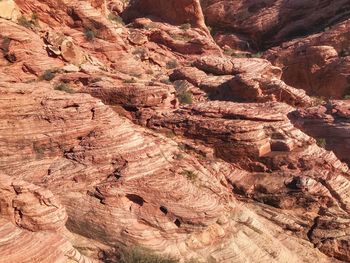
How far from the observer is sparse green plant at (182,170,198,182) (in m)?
14.6

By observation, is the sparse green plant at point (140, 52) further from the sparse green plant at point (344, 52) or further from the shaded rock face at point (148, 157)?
the sparse green plant at point (344, 52)

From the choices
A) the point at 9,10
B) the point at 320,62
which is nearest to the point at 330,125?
the point at 320,62

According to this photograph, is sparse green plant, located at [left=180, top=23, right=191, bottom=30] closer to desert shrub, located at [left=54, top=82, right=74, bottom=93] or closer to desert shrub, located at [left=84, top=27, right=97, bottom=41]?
desert shrub, located at [left=84, top=27, right=97, bottom=41]

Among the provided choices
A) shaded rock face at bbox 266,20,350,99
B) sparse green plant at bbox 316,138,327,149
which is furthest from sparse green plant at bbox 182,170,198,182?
shaded rock face at bbox 266,20,350,99

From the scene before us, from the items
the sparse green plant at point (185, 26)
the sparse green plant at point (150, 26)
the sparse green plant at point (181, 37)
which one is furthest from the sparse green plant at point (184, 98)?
the sparse green plant at point (185, 26)

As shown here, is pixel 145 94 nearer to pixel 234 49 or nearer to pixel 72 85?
pixel 72 85

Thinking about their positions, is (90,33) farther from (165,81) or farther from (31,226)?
(31,226)

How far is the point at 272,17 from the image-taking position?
37312 mm

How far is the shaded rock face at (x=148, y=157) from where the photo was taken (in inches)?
480

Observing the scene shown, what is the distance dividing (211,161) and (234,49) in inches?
Result: 862

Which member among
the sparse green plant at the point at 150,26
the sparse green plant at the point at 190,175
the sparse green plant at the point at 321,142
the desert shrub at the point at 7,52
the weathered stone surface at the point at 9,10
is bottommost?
the sparse green plant at the point at 190,175

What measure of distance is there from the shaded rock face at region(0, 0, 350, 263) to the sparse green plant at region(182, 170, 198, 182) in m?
0.05

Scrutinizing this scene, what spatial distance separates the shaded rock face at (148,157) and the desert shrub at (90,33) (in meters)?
0.08

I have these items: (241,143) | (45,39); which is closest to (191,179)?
(241,143)
